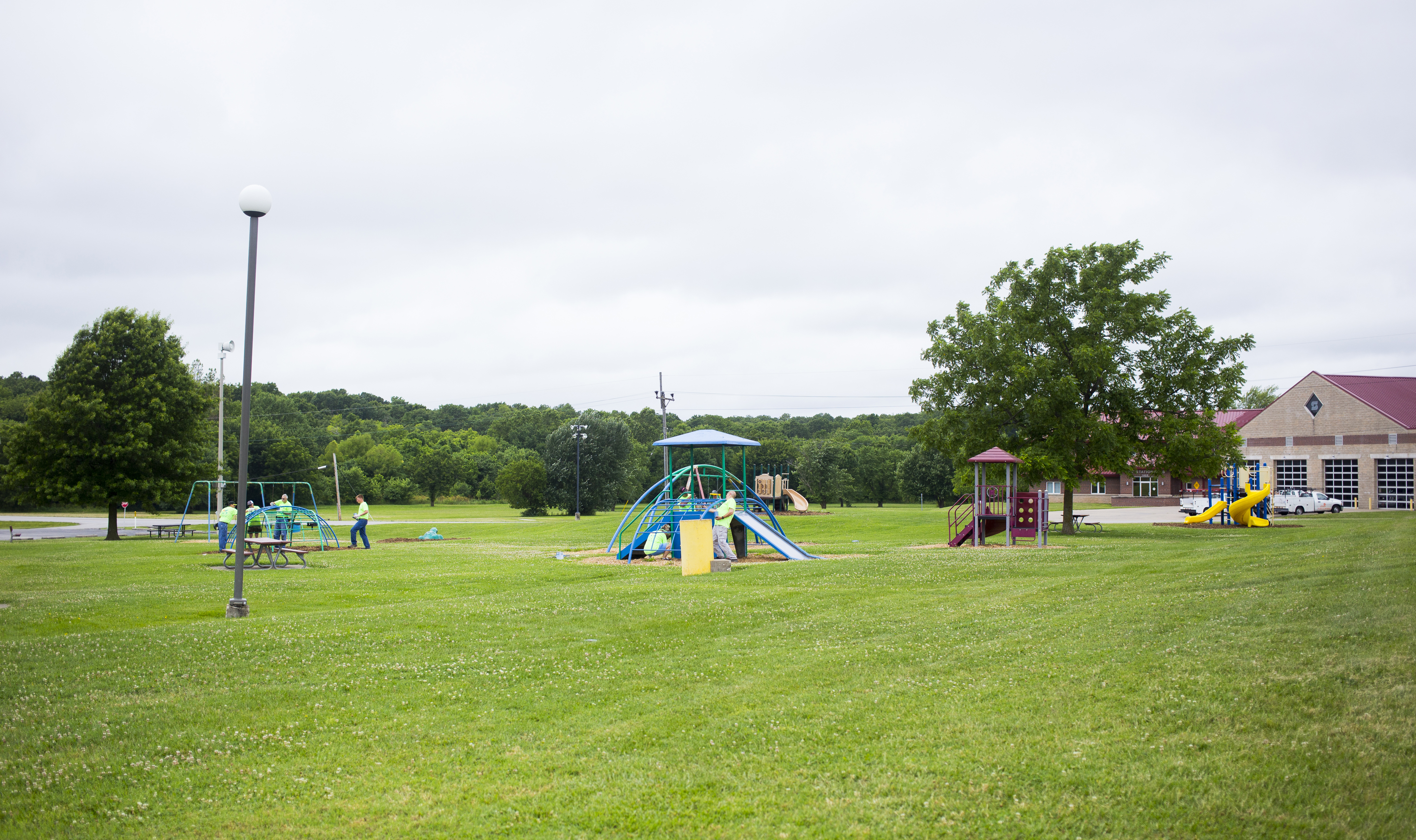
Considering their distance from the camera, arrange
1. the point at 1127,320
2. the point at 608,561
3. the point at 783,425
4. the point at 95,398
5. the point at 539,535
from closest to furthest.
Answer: the point at 608,561, the point at 1127,320, the point at 95,398, the point at 539,535, the point at 783,425

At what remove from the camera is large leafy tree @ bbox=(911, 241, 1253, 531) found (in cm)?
3212

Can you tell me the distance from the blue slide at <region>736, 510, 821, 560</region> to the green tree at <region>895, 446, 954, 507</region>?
187 ft

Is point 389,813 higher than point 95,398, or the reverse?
point 95,398

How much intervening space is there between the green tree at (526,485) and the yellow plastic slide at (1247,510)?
50014 mm

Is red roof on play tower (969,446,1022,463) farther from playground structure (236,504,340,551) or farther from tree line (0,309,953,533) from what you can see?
playground structure (236,504,340,551)

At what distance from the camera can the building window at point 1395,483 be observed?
164ft

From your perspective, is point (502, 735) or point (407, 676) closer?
point (502, 735)

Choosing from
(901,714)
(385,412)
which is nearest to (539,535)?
(901,714)

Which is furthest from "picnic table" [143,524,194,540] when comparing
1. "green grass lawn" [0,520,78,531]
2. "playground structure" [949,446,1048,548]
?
"playground structure" [949,446,1048,548]

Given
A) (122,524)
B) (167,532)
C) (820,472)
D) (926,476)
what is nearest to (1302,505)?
(926,476)

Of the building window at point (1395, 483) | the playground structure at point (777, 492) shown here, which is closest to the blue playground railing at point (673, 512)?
the playground structure at point (777, 492)

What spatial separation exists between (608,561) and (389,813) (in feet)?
62.2

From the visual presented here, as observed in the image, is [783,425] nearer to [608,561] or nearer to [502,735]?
[608,561]

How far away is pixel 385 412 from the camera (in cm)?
13025
